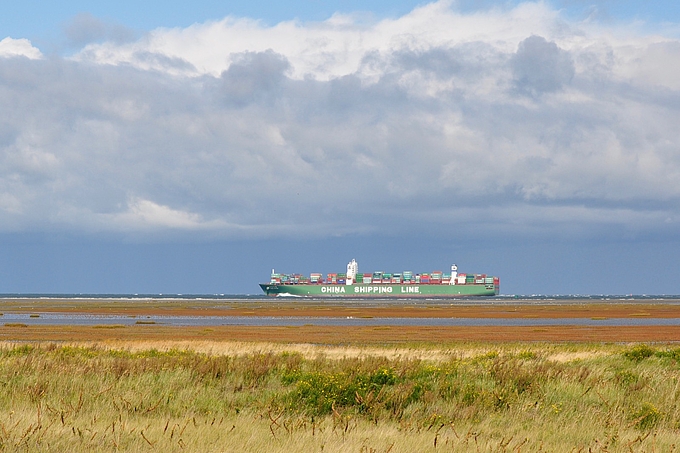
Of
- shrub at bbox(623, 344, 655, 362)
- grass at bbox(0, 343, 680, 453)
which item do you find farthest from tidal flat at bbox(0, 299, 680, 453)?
shrub at bbox(623, 344, 655, 362)

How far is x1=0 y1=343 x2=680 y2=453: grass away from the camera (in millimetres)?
9609

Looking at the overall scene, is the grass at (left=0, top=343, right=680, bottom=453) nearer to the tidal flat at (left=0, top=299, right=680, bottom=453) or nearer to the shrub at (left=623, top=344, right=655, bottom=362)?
the tidal flat at (left=0, top=299, right=680, bottom=453)

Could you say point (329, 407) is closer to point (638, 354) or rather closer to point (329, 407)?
point (329, 407)

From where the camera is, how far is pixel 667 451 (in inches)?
377

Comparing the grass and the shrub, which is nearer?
the grass

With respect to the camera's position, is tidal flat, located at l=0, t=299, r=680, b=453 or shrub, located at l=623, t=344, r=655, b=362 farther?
shrub, located at l=623, t=344, r=655, b=362

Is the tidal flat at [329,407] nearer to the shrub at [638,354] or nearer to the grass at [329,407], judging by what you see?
the grass at [329,407]

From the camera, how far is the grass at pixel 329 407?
9609 mm

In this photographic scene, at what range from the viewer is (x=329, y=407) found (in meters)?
12.7

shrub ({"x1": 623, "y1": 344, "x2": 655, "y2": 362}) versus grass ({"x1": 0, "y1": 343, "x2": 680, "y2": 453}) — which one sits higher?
grass ({"x1": 0, "y1": 343, "x2": 680, "y2": 453})

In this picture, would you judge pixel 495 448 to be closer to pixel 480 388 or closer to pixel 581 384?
pixel 480 388

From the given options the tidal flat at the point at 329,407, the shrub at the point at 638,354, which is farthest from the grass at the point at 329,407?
the shrub at the point at 638,354

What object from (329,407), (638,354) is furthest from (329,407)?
(638,354)

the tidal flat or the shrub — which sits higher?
the tidal flat
